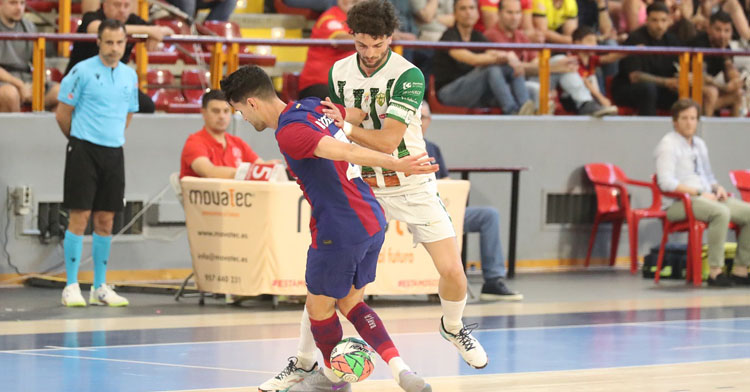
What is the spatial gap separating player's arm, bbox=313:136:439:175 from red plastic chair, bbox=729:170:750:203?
7.59m

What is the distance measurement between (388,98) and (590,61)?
24.5 ft

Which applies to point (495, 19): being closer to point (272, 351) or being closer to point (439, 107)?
point (439, 107)

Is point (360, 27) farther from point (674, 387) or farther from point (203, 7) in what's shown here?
point (203, 7)

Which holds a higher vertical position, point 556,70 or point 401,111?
point 556,70

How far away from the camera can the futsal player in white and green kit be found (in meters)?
5.89

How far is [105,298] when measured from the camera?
912cm

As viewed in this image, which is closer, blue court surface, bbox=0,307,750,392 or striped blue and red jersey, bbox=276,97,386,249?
striped blue and red jersey, bbox=276,97,386,249

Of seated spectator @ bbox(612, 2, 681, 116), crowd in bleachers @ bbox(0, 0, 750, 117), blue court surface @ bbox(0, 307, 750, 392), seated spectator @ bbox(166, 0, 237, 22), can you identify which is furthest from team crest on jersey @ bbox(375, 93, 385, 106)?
seated spectator @ bbox(612, 2, 681, 116)

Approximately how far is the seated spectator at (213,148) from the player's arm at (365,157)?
163 inches

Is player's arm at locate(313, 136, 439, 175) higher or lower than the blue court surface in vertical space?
higher

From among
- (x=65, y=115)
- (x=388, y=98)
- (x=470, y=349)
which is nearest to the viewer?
(x=388, y=98)

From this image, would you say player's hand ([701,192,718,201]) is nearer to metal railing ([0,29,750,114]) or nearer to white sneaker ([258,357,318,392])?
metal railing ([0,29,750,114])

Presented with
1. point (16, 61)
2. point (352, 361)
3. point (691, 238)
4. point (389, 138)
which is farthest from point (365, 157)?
point (691, 238)

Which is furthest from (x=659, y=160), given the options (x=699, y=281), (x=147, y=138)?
(x=147, y=138)
